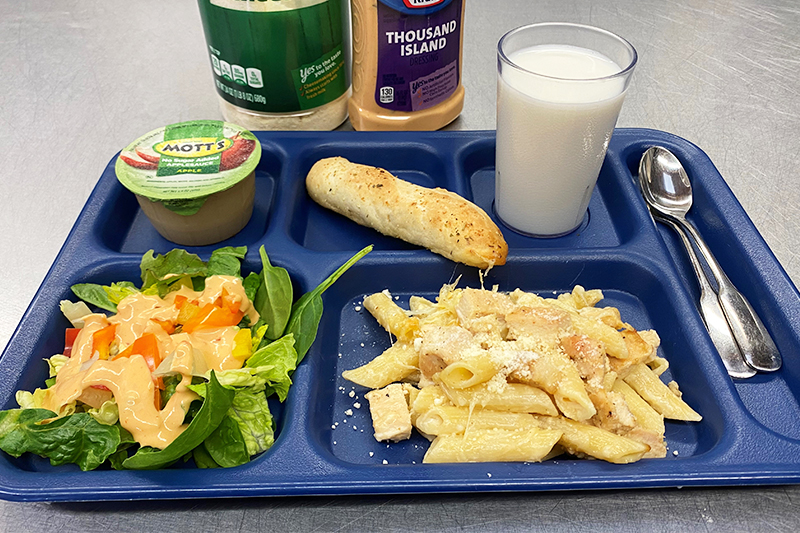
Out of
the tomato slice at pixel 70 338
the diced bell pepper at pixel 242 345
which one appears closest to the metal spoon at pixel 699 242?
the diced bell pepper at pixel 242 345

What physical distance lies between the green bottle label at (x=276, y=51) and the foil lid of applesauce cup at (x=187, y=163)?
0.26m

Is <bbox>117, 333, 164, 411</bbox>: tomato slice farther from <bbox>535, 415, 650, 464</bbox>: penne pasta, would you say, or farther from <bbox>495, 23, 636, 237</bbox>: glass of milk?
<bbox>495, 23, 636, 237</bbox>: glass of milk

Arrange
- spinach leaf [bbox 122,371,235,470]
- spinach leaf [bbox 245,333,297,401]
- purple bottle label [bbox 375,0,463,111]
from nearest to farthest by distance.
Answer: spinach leaf [bbox 122,371,235,470] → spinach leaf [bbox 245,333,297,401] → purple bottle label [bbox 375,0,463,111]

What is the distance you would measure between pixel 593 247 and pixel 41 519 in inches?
61.2

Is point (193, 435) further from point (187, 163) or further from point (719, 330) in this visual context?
point (719, 330)

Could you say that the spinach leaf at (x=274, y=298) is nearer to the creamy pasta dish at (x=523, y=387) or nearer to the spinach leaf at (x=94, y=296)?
the creamy pasta dish at (x=523, y=387)

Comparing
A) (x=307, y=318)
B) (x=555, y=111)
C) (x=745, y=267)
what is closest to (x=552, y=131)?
(x=555, y=111)

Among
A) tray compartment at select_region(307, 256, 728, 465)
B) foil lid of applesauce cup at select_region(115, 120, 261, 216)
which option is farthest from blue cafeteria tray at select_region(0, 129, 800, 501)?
foil lid of applesauce cup at select_region(115, 120, 261, 216)

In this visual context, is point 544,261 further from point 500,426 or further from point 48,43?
point 48,43

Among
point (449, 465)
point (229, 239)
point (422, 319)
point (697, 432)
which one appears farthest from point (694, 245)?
point (229, 239)

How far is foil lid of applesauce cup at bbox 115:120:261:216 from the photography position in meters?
1.65

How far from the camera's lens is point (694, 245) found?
1845mm

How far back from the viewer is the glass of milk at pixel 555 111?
4.99 feet

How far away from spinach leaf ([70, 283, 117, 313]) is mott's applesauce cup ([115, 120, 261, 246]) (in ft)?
0.87
